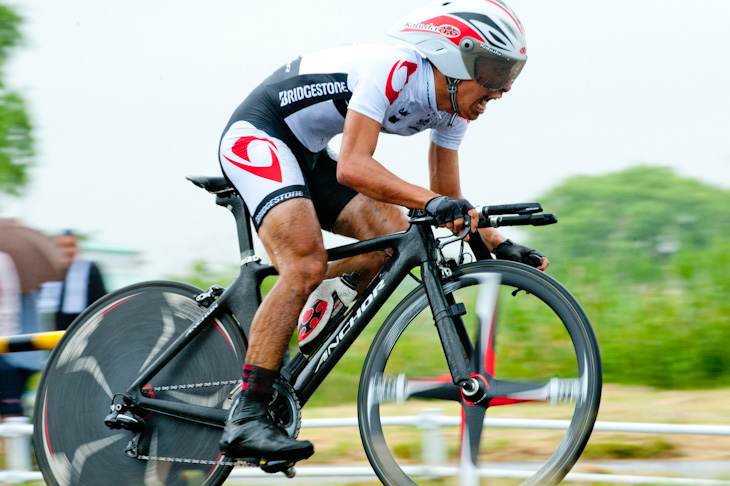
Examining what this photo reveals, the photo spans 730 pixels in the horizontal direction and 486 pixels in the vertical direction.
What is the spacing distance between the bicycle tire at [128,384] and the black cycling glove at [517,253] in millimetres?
1193

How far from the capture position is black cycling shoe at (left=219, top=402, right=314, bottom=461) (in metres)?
3.25

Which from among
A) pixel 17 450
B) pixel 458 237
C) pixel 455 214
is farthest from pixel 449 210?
pixel 17 450

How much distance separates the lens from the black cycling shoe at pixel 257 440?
3.25m

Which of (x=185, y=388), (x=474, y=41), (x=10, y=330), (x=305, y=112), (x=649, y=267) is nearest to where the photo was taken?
(x=474, y=41)

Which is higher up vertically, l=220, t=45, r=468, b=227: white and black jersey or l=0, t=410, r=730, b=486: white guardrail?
l=220, t=45, r=468, b=227: white and black jersey

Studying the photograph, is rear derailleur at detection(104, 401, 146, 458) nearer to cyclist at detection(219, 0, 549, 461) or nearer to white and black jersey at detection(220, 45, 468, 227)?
cyclist at detection(219, 0, 549, 461)

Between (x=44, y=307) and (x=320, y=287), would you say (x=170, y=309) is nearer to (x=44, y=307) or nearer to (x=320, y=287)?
(x=320, y=287)

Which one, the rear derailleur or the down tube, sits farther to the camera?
the rear derailleur

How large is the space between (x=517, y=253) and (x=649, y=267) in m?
3.39

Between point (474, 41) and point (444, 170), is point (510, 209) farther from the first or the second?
point (444, 170)

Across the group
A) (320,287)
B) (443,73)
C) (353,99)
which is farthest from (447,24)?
(320,287)

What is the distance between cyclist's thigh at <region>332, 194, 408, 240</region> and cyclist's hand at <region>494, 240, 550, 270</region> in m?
0.43

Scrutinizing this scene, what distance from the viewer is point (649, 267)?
657cm

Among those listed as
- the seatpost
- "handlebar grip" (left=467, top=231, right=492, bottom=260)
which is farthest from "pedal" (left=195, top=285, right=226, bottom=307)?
"handlebar grip" (left=467, top=231, right=492, bottom=260)
